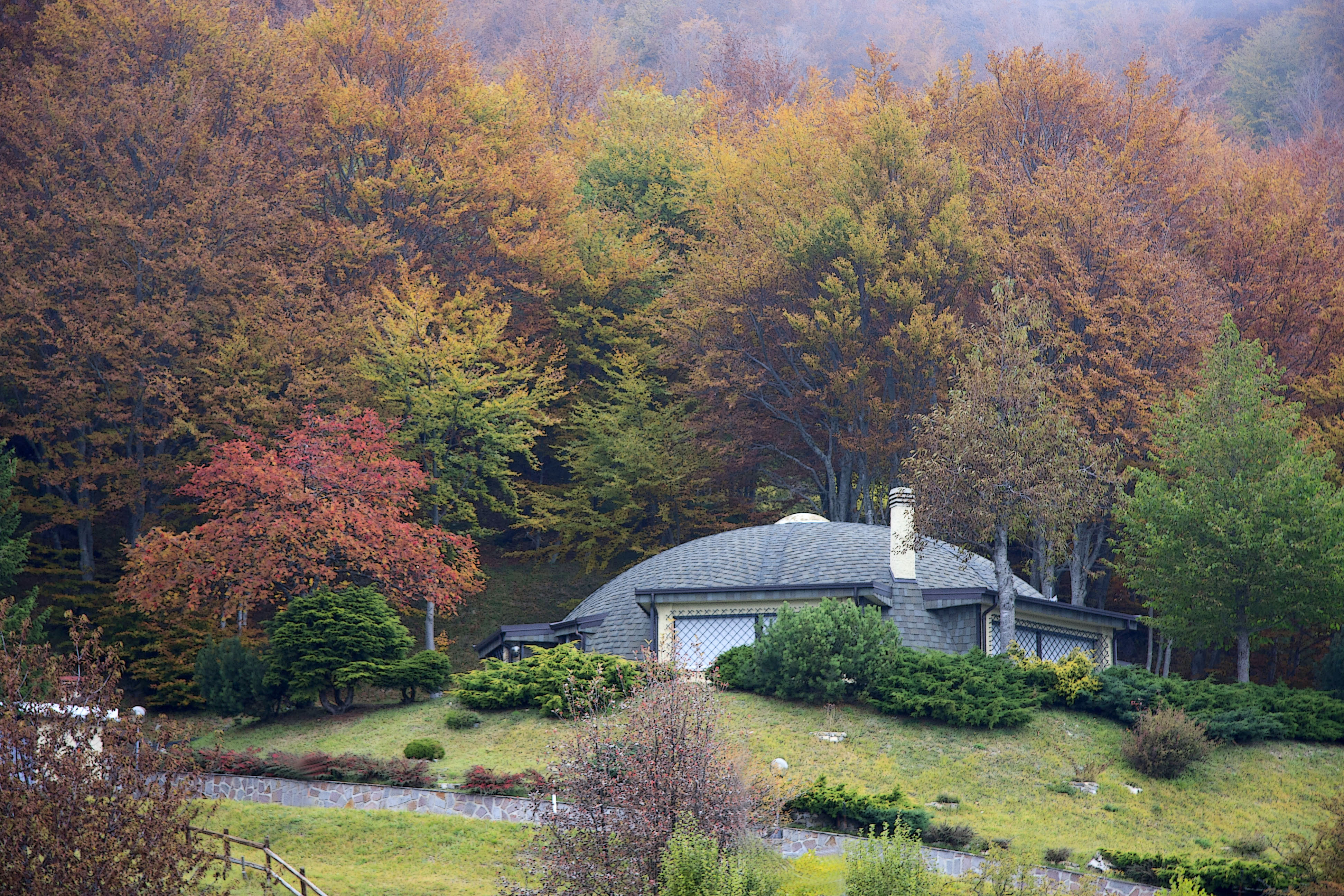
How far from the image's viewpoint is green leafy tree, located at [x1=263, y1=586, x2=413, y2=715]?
84.7ft

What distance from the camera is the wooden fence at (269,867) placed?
14.5 meters

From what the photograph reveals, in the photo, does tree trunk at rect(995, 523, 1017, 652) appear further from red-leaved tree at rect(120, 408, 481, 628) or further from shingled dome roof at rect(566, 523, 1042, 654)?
red-leaved tree at rect(120, 408, 481, 628)

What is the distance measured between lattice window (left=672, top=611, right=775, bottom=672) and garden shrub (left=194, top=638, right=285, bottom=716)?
346 inches

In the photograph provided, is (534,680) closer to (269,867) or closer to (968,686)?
(968,686)

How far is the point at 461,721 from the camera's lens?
24.3 meters

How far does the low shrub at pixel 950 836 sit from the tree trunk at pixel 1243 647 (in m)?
12.7

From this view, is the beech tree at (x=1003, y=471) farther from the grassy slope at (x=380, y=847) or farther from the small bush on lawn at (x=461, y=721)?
the grassy slope at (x=380, y=847)

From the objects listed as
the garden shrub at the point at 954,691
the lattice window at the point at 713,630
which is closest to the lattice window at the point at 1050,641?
the garden shrub at the point at 954,691

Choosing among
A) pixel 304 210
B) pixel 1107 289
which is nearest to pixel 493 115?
pixel 304 210

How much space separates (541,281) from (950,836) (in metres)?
27.6

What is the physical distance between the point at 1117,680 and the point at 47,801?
806 inches

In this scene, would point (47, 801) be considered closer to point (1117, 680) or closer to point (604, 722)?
point (604, 722)

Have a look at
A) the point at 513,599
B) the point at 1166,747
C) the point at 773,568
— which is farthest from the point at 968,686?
the point at 513,599

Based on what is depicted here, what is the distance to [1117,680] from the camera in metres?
25.6
